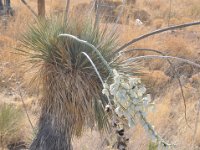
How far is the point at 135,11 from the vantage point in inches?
412

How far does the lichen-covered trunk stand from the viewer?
7.78 feet

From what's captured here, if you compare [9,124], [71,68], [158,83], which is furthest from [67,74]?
[158,83]

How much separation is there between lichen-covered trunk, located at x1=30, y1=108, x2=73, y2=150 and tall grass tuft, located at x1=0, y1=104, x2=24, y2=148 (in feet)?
5.17

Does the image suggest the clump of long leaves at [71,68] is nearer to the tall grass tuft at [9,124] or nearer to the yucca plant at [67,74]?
the yucca plant at [67,74]

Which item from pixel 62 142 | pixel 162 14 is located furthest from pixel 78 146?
pixel 162 14

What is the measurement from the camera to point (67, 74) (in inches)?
89.1

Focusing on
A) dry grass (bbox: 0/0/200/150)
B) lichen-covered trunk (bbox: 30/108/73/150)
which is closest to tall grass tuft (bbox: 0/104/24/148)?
dry grass (bbox: 0/0/200/150)

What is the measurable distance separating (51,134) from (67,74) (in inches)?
15.5

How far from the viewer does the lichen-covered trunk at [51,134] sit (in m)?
2.37

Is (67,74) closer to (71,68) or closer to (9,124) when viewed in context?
(71,68)

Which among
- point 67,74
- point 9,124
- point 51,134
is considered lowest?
point 9,124

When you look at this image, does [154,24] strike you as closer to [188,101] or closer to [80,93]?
[188,101]

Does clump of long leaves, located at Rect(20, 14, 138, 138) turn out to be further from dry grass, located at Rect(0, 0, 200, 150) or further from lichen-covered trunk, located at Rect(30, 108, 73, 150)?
dry grass, located at Rect(0, 0, 200, 150)

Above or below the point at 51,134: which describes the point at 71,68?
above
